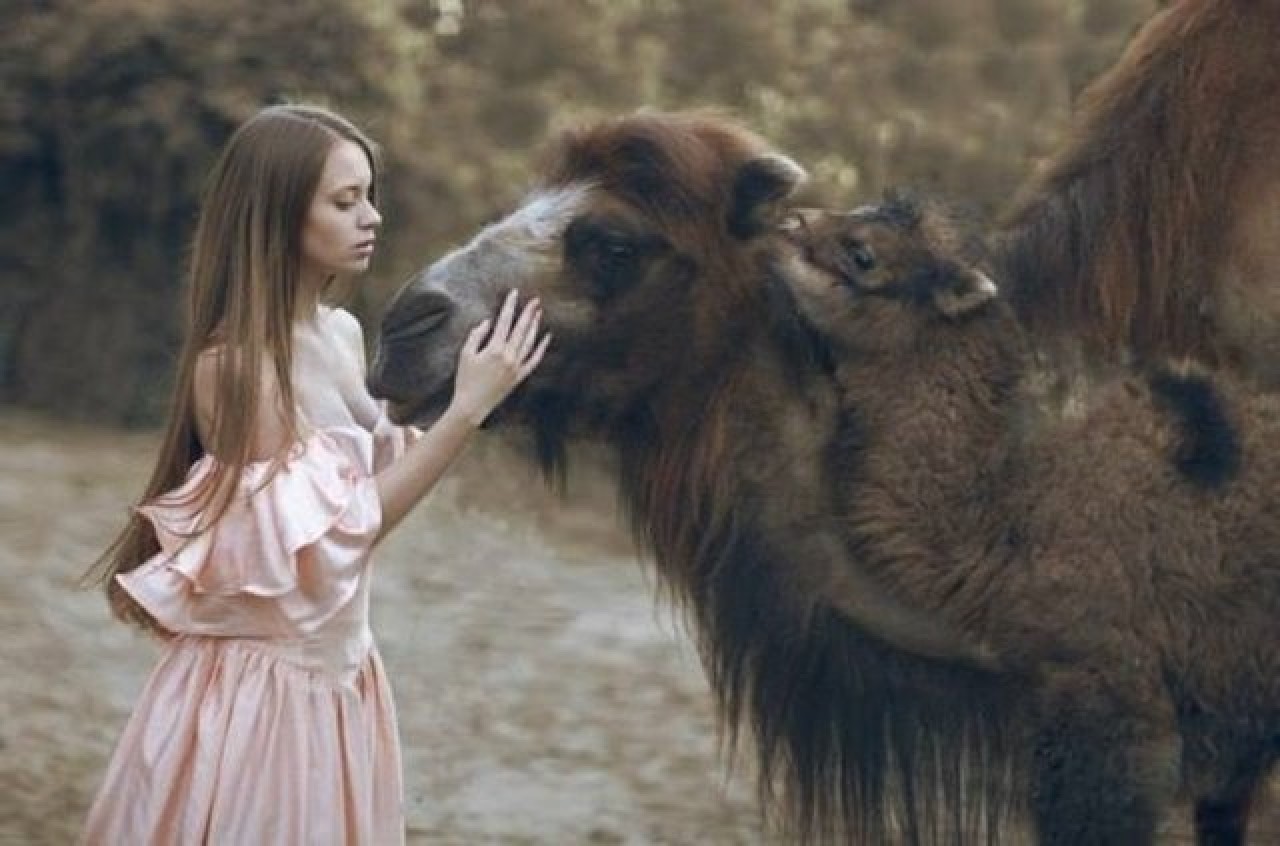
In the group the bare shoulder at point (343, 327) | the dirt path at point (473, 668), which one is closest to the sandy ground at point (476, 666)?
the dirt path at point (473, 668)

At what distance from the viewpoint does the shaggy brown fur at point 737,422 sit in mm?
4895

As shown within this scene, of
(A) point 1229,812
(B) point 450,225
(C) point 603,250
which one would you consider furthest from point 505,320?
(B) point 450,225

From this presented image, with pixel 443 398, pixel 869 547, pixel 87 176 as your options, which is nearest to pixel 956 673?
pixel 869 547

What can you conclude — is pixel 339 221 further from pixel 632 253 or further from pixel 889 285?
pixel 889 285

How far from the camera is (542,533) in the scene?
29.9 ft

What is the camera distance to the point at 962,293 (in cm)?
486

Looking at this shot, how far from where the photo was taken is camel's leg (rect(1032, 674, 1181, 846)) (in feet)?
15.3

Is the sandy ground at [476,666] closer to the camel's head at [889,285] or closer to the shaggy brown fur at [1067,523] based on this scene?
the shaggy brown fur at [1067,523]

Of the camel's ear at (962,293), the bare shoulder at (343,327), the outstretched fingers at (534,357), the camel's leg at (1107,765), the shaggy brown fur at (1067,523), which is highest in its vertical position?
the camel's ear at (962,293)

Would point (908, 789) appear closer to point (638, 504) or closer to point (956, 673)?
point (956, 673)

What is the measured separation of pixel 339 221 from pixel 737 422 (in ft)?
2.94

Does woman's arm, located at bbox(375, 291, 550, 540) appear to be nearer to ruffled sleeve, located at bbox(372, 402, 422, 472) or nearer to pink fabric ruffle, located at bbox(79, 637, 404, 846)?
ruffled sleeve, located at bbox(372, 402, 422, 472)

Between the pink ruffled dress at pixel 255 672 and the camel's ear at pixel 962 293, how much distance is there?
1049 mm

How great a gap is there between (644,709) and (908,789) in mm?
2757
